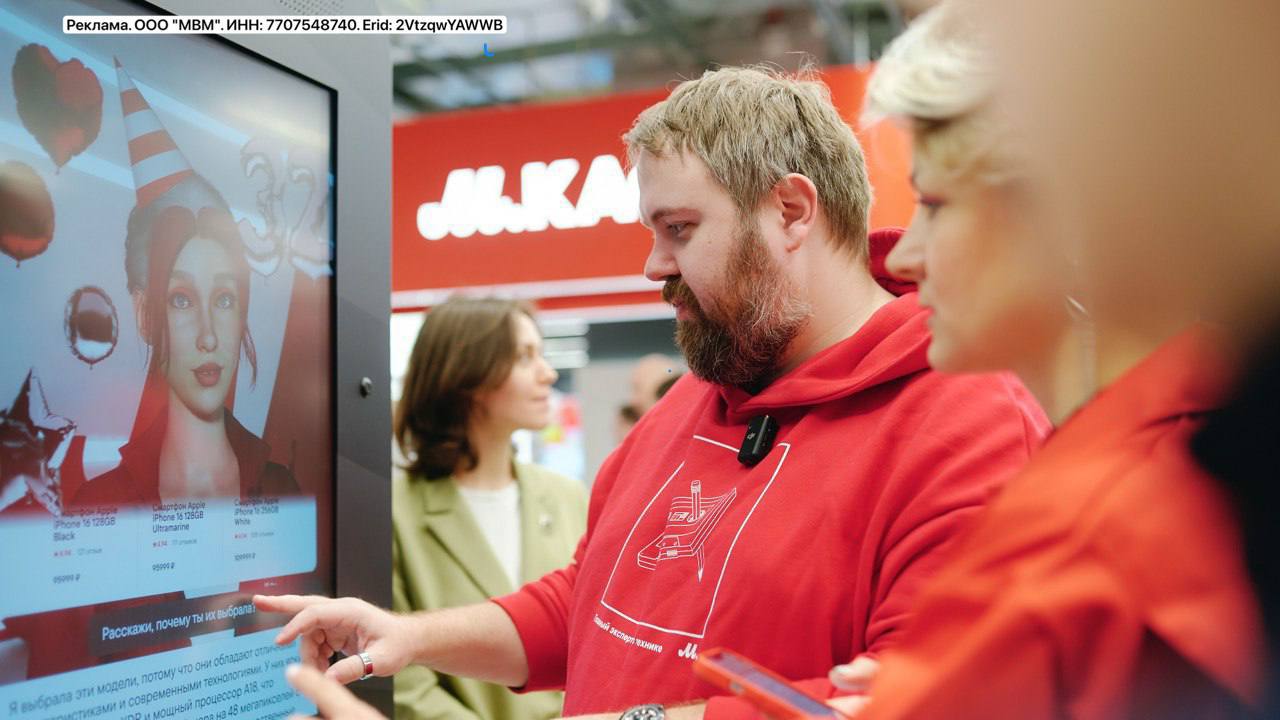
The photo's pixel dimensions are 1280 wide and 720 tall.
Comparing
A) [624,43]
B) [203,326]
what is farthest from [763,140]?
[624,43]

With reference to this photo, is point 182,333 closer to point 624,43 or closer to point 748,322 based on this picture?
point 748,322

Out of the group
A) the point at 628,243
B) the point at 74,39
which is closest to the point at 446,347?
the point at 74,39

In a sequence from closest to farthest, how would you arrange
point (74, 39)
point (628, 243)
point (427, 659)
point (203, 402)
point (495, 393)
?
1. point (74, 39)
2. point (203, 402)
3. point (427, 659)
4. point (495, 393)
5. point (628, 243)

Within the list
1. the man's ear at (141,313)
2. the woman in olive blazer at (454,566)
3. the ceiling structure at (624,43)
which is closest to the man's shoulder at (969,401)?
the man's ear at (141,313)

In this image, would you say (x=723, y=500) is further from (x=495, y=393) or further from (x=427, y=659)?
(x=495, y=393)

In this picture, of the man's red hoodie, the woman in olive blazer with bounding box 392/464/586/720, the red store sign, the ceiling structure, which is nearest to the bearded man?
the man's red hoodie

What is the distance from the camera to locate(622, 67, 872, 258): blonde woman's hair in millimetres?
1578

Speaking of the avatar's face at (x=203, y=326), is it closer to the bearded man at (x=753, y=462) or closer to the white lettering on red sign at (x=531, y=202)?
the bearded man at (x=753, y=462)

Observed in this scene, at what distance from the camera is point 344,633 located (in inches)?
56.0

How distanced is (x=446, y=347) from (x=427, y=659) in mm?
1330

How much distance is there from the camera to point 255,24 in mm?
1348

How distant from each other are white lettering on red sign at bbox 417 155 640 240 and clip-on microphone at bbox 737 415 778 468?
3.31 meters

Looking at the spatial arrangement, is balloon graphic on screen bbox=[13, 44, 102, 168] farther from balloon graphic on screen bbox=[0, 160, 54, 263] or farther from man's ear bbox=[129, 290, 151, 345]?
man's ear bbox=[129, 290, 151, 345]

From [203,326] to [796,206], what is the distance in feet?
2.89
